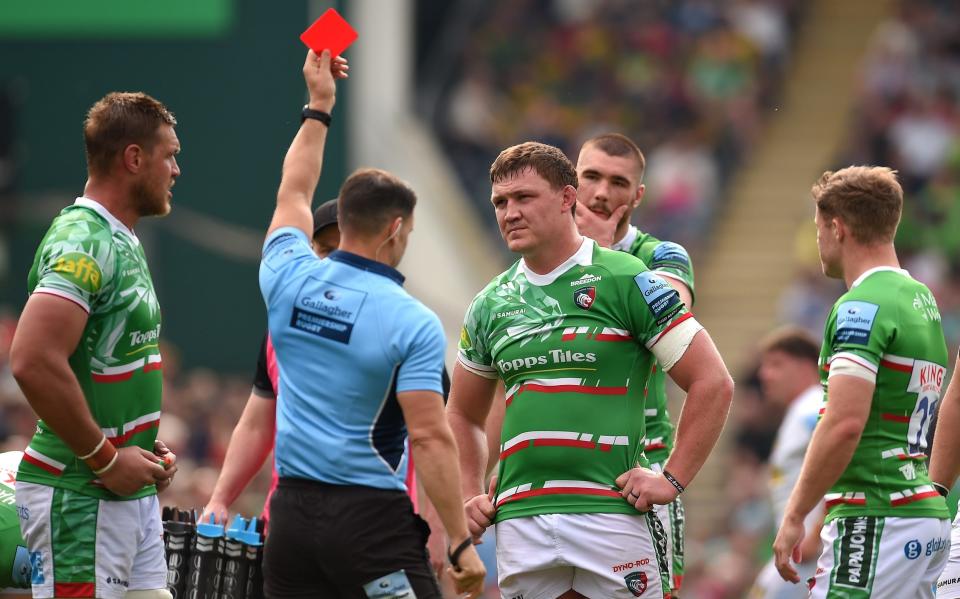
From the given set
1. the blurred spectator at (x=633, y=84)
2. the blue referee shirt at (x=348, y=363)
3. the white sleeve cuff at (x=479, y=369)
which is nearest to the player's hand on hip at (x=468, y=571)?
the blue referee shirt at (x=348, y=363)

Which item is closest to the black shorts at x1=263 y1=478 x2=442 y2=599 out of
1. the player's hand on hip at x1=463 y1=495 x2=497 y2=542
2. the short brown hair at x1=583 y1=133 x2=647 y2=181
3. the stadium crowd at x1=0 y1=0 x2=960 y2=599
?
the player's hand on hip at x1=463 y1=495 x2=497 y2=542

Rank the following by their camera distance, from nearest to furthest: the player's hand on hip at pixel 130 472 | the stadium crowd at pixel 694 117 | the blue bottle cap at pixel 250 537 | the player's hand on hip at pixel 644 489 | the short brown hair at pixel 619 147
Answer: the player's hand on hip at pixel 130 472, the player's hand on hip at pixel 644 489, the blue bottle cap at pixel 250 537, the short brown hair at pixel 619 147, the stadium crowd at pixel 694 117

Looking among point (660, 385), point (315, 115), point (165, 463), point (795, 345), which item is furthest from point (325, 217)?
point (795, 345)

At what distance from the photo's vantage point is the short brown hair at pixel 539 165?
19.0 ft

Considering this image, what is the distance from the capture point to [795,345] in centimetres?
892

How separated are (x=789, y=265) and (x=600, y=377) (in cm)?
1316

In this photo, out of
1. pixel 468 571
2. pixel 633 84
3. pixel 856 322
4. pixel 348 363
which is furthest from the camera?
pixel 633 84

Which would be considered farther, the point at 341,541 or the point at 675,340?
the point at 675,340

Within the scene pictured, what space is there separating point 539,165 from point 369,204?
2.40 feet

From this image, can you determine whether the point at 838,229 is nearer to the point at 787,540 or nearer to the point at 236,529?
the point at 787,540

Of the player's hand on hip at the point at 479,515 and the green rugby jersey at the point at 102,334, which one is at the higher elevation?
the green rugby jersey at the point at 102,334

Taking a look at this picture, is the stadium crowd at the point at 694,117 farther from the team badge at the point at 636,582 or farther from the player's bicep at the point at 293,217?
the player's bicep at the point at 293,217

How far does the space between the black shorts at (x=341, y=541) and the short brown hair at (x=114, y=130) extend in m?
1.38

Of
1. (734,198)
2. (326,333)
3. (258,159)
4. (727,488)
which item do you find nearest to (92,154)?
(326,333)
